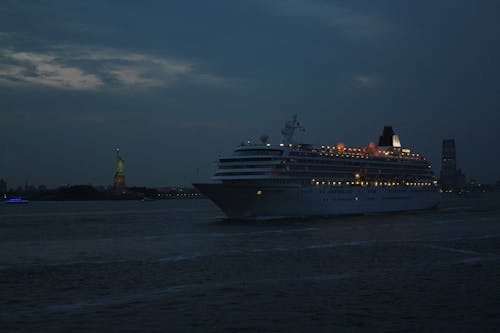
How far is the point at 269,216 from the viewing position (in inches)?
2773

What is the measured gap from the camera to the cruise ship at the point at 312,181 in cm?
6762

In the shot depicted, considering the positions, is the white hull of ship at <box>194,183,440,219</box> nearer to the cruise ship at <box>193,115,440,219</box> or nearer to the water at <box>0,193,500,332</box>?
the cruise ship at <box>193,115,440,219</box>

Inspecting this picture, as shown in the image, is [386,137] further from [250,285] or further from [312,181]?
[250,285]

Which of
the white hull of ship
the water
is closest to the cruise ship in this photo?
the white hull of ship

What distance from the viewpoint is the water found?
19.1 meters

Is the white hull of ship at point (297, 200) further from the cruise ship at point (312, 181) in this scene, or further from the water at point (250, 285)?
the water at point (250, 285)

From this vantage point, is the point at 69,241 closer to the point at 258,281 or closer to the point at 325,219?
the point at 258,281

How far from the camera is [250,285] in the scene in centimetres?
2583

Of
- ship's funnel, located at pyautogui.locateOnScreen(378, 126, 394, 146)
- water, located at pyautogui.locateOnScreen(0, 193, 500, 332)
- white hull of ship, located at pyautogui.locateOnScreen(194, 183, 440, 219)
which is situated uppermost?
ship's funnel, located at pyautogui.locateOnScreen(378, 126, 394, 146)

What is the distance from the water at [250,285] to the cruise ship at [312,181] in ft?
65.2

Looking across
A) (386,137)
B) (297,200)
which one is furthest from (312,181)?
(386,137)

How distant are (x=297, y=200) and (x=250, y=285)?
151ft

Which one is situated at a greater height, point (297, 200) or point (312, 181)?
point (312, 181)

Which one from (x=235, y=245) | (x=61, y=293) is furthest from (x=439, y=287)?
(x=235, y=245)
